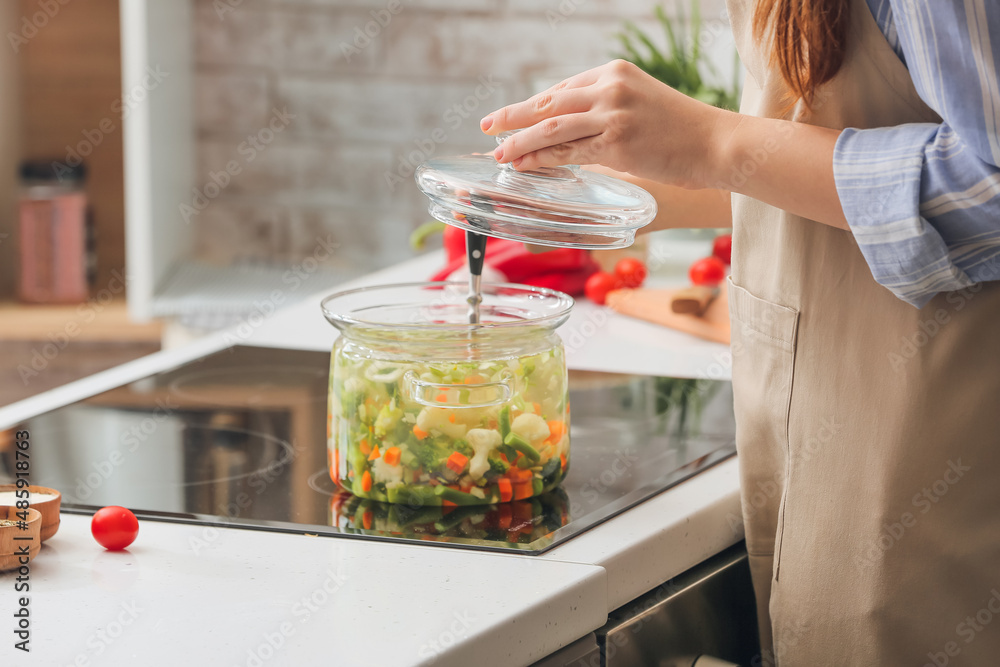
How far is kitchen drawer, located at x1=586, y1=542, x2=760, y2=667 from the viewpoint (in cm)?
70

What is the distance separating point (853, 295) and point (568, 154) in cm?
21

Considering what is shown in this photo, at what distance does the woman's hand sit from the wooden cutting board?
25.0 inches

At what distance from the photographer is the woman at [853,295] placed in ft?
2.04

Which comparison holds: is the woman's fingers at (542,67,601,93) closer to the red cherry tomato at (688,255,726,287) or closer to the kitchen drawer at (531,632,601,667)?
the kitchen drawer at (531,632,601,667)

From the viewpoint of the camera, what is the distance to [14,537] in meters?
0.63

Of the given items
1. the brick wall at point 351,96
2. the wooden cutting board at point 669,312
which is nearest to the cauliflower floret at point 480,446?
the wooden cutting board at point 669,312

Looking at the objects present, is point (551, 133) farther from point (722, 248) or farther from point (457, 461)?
point (722, 248)

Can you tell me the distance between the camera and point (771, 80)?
2.31 feet

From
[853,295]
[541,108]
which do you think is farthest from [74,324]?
[853,295]

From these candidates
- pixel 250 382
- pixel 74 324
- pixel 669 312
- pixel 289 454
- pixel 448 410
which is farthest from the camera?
pixel 74 324

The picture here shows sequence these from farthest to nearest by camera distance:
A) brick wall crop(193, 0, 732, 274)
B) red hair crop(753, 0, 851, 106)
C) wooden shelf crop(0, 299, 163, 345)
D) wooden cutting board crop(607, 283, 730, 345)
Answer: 1. brick wall crop(193, 0, 732, 274)
2. wooden shelf crop(0, 299, 163, 345)
3. wooden cutting board crop(607, 283, 730, 345)
4. red hair crop(753, 0, 851, 106)

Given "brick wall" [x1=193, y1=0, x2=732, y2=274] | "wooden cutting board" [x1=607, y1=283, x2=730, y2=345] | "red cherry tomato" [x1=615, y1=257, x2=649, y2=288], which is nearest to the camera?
"wooden cutting board" [x1=607, y1=283, x2=730, y2=345]

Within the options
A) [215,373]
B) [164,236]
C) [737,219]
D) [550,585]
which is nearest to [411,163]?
[164,236]

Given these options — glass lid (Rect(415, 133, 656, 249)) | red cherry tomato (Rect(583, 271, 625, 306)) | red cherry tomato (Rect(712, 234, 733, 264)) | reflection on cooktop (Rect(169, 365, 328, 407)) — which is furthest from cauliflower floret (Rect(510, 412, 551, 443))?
red cherry tomato (Rect(712, 234, 733, 264))
